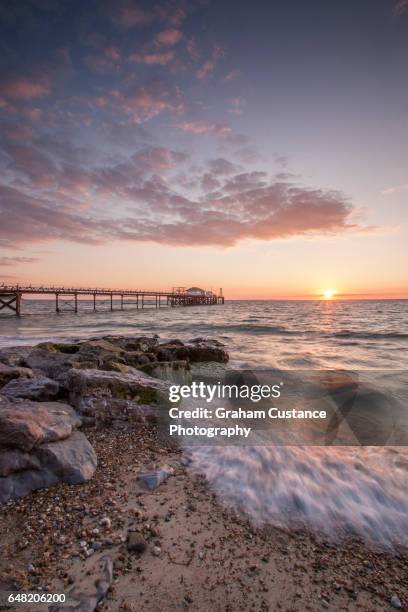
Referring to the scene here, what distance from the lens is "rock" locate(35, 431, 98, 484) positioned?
363cm

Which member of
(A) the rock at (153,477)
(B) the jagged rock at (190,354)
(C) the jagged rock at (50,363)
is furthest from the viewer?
(B) the jagged rock at (190,354)

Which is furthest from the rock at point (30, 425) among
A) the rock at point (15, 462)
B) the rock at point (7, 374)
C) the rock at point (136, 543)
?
the rock at point (7, 374)

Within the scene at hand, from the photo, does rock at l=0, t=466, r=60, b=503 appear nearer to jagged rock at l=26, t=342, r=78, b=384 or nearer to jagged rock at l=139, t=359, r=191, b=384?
jagged rock at l=26, t=342, r=78, b=384

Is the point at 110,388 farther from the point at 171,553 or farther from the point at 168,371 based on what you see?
the point at 171,553

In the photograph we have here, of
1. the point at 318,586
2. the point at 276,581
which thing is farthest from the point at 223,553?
the point at 318,586

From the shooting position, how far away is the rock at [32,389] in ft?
18.7

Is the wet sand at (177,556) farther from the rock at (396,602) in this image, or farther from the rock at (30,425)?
the rock at (30,425)

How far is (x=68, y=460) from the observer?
12.3ft

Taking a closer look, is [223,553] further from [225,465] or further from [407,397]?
[407,397]

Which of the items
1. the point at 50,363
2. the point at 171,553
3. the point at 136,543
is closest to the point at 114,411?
the point at 136,543

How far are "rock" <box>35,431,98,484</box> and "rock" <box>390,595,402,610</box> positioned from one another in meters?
3.21

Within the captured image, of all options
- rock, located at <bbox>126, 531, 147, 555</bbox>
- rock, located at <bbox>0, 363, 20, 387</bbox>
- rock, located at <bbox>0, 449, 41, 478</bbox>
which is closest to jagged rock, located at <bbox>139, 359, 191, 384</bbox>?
rock, located at <bbox>0, 363, 20, 387</bbox>

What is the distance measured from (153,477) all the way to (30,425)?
1636 millimetres

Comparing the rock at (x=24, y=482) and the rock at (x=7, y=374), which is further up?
the rock at (x=7, y=374)
